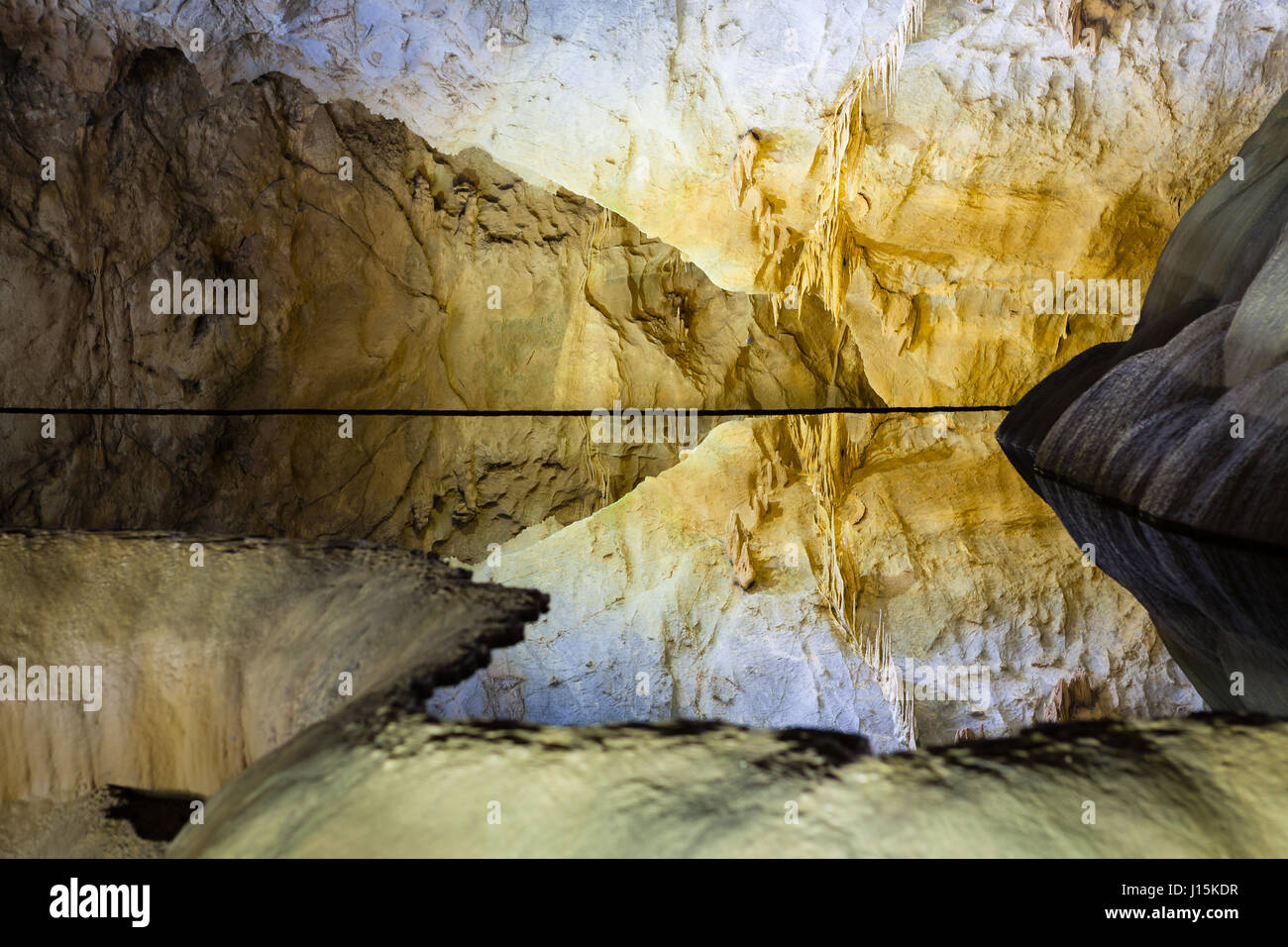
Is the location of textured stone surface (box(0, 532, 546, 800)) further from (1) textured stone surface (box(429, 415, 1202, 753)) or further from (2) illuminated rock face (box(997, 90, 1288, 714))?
(2) illuminated rock face (box(997, 90, 1288, 714))

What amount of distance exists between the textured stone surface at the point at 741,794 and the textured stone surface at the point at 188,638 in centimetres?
46

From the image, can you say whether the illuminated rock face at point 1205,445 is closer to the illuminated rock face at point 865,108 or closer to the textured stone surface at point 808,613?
the textured stone surface at point 808,613

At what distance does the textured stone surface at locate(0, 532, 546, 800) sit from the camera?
1772mm

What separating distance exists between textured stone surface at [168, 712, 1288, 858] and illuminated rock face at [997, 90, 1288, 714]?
0.81 meters

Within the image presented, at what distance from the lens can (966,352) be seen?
602 cm

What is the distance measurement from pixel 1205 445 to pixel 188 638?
2.72 meters

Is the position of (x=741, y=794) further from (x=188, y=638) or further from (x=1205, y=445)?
(x=1205, y=445)

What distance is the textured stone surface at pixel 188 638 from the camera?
1.77m

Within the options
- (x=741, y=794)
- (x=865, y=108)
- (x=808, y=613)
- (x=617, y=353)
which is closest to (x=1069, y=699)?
(x=808, y=613)

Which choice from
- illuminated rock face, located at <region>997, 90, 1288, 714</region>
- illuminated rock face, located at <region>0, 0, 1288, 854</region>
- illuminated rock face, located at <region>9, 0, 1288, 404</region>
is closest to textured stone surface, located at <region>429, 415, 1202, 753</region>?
illuminated rock face, located at <region>0, 0, 1288, 854</region>

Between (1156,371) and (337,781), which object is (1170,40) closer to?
(1156,371)

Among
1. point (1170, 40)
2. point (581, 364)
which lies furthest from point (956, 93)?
point (581, 364)

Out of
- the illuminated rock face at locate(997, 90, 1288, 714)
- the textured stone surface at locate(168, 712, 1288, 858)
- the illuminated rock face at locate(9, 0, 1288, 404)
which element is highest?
the illuminated rock face at locate(9, 0, 1288, 404)

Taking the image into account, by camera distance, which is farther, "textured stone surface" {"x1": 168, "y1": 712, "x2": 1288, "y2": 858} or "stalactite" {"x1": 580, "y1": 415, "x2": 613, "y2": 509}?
"stalactite" {"x1": 580, "y1": 415, "x2": 613, "y2": 509}
